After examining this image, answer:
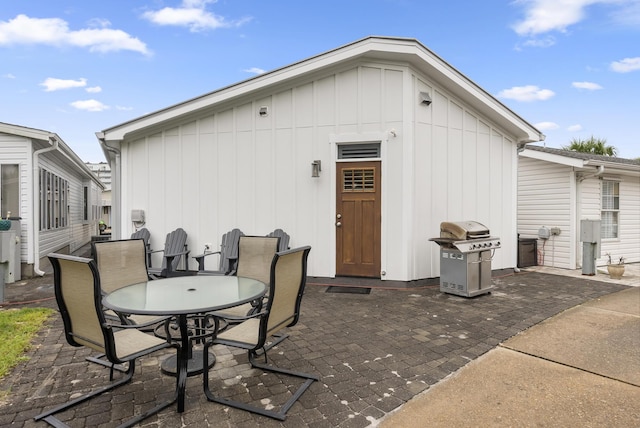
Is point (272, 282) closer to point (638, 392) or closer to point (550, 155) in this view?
point (638, 392)

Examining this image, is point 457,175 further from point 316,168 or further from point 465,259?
point 316,168

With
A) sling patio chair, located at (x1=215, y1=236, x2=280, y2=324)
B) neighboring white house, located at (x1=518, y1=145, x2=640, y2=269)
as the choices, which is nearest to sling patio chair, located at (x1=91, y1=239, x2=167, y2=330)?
sling patio chair, located at (x1=215, y1=236, x2=280, y2=324)

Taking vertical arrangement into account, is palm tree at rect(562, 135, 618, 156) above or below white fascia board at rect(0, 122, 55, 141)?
above

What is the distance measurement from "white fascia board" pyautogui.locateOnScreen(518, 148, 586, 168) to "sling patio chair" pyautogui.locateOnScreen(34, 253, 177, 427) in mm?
8441

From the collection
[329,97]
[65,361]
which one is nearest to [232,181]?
[329,97]

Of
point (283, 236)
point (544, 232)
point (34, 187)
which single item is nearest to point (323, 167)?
point (283, 236)

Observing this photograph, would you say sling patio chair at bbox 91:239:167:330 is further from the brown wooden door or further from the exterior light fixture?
the brown wooden door

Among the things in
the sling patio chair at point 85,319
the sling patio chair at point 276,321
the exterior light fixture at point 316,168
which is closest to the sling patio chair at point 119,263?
the sling patio chair at point 85,319

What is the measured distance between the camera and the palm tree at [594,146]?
618 inches

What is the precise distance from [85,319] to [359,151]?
4.85 metres

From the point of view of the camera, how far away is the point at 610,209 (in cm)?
848

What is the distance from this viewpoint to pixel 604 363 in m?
3.02

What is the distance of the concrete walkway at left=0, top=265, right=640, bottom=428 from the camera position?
7.23ft

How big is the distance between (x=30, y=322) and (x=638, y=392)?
6027 mm
